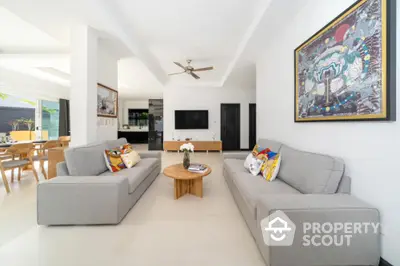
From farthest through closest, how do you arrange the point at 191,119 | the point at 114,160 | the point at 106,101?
the point at 191,119, the point at 106,101, the point at 114,160

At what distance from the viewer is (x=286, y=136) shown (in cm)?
284

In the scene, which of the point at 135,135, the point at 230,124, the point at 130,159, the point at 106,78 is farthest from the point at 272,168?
the point at 135,135

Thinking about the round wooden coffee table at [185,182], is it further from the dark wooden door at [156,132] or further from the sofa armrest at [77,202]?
the dark wooden door at [156,132]

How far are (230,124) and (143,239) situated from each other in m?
6.08

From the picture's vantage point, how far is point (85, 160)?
2.38 m

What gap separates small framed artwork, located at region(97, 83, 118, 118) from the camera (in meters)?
3.29

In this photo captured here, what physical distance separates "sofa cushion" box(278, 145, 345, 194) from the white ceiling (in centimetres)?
195

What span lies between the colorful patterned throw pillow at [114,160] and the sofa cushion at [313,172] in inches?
94.5

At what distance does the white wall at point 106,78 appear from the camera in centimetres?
333

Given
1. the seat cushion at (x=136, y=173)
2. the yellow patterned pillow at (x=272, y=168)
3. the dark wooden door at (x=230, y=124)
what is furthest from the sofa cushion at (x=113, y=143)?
the dark wooden door at (x=230, y=124)

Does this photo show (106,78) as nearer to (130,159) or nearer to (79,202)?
(130,159)

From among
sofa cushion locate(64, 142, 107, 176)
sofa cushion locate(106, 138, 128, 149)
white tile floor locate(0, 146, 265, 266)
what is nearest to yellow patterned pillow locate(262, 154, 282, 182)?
white tile floor locate(0, 146, 265, 266)

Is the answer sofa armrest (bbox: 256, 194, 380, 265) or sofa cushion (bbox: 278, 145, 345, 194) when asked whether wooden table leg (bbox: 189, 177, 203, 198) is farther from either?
sofa armrest (bbox: 256, 194, 380, 265)

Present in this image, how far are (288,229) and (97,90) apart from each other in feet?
11.3
